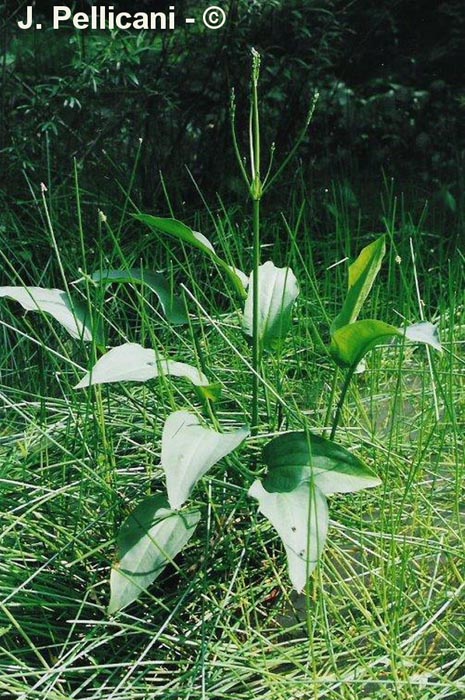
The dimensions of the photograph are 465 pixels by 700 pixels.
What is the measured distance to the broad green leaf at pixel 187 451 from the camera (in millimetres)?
1086

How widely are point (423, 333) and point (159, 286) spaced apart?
0.39m

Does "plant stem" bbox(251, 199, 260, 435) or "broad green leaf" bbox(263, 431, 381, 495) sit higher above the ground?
"plant stem" bbox(251, 199, 260, 435)

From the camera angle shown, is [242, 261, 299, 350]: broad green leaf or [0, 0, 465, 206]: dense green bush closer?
[242, 261, 299, 350]: broad green leaf

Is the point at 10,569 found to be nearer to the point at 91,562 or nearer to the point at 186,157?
the point at 91,562

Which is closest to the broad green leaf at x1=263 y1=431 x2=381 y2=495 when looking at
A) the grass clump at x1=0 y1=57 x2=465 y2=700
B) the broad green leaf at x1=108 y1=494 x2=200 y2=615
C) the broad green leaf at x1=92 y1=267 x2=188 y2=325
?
the grass clump at x1=0 y1=57 x2=465 y2=700

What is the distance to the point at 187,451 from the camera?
1130 mm

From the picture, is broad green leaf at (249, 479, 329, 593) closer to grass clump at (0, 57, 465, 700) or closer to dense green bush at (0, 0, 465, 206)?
grass clump at (0, 57, 465, 700)

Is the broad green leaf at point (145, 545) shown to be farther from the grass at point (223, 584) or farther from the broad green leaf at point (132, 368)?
the broad green leaf at point (132, 368)

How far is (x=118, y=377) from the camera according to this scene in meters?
1.19

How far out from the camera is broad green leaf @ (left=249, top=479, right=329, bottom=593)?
1.06 metres

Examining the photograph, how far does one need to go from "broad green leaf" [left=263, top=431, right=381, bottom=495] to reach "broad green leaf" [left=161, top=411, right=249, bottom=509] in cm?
8

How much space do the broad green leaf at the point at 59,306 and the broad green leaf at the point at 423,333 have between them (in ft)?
1.36

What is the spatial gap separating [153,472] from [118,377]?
10.5 inches

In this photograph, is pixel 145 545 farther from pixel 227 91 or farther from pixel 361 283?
pixel 227 91
